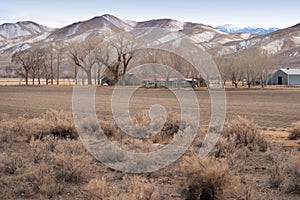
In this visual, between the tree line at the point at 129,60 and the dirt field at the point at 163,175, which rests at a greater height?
the tree line at the point at 129,60

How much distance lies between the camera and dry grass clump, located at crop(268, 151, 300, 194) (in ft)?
30.9

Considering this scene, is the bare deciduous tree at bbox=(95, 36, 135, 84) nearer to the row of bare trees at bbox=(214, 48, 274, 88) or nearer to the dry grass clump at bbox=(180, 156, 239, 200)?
the row of bare trees at bbox=(214, 48, 274, 88)

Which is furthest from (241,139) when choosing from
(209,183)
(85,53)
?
(85,53)

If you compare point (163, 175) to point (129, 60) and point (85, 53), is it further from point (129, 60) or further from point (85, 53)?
point (85, 53)

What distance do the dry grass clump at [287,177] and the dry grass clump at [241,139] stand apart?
304cm

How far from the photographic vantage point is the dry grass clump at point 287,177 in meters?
9.43

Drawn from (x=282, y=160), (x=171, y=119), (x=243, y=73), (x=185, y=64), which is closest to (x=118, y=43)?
(x=185, y=64)

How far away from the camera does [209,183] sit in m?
8.77

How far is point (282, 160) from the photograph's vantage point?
12.1 metres

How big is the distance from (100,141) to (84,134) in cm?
122

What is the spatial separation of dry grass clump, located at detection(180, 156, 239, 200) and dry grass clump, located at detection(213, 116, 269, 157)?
462 cm

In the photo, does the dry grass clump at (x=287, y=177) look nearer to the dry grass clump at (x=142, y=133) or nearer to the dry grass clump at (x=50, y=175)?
the dry grass clump at (x=50, y=175)

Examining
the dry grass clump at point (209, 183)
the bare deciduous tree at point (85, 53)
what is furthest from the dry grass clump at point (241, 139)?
the bare deciduous tree at point (85, 53)

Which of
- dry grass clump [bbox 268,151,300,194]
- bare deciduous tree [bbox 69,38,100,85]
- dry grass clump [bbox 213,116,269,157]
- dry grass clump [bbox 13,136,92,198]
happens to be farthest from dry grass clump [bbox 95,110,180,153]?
bare deciduous tree [bbox 69,38,100,85]
